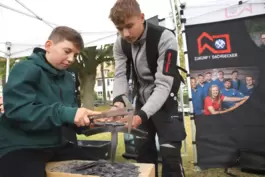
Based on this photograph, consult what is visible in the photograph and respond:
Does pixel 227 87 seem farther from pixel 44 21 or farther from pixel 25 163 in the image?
pixel 44 21

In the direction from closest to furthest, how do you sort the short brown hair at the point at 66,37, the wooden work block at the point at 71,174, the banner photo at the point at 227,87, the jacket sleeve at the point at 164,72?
the wooden work block at the point at 71,174, the short brown hair at the point at 66,37, the jacket sleeve at the point at 164,72, the banner photo at the point at 227,87

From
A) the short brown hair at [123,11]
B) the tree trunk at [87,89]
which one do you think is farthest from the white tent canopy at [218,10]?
the tree trunk at [87,89]

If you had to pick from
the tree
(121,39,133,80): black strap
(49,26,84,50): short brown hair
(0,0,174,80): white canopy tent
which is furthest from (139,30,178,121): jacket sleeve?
the tree

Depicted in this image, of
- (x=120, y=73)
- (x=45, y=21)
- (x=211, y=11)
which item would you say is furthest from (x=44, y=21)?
(x=120, y=73)

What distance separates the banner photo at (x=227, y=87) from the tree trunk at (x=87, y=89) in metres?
7.97

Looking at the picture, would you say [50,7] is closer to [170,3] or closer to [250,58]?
[170,3]

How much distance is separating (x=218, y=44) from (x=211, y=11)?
0.38 meters

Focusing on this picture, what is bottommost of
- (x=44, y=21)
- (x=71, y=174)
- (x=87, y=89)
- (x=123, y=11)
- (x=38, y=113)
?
(x=71, y=174)

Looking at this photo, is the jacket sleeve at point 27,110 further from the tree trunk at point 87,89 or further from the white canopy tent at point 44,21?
the tree trunk at point 87,89

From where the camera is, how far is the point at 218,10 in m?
2.80

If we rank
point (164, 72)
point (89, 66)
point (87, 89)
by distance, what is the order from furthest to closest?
point (89, 66) < point (87, 89) < point (164, 72)

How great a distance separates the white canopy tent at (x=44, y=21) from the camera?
3865mm

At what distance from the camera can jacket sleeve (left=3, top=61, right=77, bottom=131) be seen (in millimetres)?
1051

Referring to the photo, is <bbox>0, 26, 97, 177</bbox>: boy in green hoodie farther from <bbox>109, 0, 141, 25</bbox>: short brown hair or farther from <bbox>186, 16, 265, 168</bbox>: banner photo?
<bbox>186, 16, 265, 168</bbox>: banner photo
